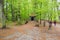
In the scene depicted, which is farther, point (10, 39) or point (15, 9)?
point (15, 9)

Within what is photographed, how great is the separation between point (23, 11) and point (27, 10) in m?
1.91

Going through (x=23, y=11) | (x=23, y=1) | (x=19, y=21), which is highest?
(x=23, y=1)

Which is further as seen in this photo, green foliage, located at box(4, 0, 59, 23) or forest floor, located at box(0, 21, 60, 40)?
green foliage, located at box(4, 0, 59, 23)

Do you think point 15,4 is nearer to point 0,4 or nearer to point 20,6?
point 20,6

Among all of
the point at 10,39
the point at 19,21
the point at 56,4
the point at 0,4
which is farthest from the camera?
the point at 19,21

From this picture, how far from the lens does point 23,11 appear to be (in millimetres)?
30562

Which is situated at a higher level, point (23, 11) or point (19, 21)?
point (23, 11)

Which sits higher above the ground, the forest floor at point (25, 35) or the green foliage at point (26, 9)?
the green foliage at point (26, 9)

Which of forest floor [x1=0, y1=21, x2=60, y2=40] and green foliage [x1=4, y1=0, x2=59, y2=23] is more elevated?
green foliage [x1=4, y1=0, x2=59, y2=23]

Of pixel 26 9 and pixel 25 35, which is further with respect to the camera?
pixel 26 9

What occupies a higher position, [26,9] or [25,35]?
[26,9]

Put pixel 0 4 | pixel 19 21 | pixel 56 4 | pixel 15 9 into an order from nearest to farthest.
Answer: pixel 0 4, pixel 56 4, pixel 15 9, pixel 19 21

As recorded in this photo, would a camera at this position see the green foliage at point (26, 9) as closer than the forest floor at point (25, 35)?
No

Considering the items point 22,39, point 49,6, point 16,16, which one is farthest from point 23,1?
point 22,39
